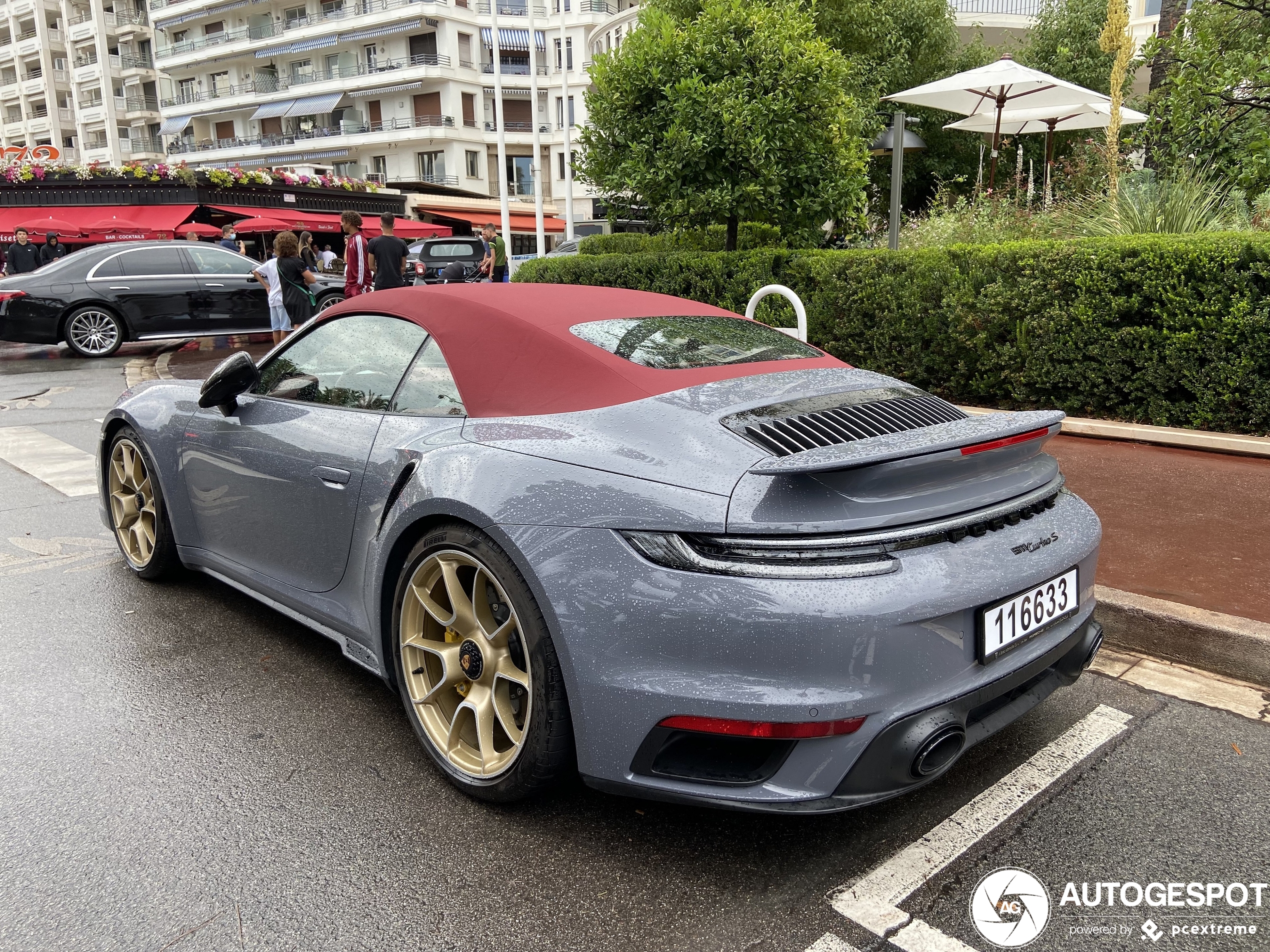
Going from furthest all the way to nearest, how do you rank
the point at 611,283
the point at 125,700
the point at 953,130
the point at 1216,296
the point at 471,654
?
the point at 953,130, the point at 611,283, the point at 1216,296, the point at 125,700, the point at 471,654

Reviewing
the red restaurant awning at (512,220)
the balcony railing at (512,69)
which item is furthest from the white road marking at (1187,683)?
the balcony railing at (512,69)

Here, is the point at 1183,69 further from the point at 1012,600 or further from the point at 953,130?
the point at 953,130

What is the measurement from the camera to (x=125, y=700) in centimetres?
315

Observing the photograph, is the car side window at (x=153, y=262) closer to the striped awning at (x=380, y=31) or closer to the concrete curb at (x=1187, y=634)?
the concrete curb at (x=1187, y=634)

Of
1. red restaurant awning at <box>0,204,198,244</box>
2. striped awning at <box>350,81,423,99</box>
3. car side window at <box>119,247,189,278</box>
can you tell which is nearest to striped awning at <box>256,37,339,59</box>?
striped awning at <box>350,81,423,99</box>

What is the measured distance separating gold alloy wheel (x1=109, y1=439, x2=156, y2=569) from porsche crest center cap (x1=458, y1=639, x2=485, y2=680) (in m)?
2.25

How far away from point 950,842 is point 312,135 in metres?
58.5

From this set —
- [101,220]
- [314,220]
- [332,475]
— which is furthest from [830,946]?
[314,220]

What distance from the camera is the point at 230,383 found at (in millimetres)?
3445

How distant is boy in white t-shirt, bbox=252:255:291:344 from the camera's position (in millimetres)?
11266

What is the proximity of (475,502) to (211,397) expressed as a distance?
164cm

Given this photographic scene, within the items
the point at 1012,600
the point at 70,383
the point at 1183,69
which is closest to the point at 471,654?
the point at 1012,600

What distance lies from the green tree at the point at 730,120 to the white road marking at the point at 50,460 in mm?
5765

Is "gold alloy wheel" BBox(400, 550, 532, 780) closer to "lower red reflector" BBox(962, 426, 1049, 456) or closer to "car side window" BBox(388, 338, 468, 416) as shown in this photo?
"car side window" BBox(388, 338, 468, 416)
